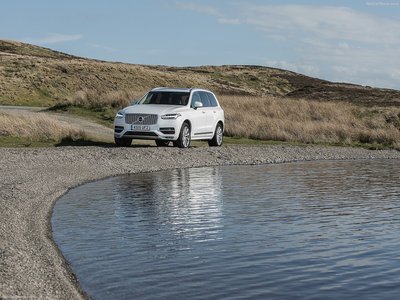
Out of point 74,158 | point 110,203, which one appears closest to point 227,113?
point 74,158

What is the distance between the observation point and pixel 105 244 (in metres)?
10.7

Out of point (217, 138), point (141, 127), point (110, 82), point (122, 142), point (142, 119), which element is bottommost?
point (122, 142)

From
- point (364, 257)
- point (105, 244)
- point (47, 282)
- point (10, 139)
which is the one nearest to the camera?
point (47, 282)

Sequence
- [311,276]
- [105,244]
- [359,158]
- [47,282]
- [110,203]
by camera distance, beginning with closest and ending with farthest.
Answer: [47,282], [311,276], [105,244], [110,203], [359,158]

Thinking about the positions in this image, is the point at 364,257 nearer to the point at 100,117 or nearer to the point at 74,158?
the point at 74,158

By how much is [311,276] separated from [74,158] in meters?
13.8

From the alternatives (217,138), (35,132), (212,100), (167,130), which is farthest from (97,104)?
(167,130)

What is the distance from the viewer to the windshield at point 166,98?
84.7 ft

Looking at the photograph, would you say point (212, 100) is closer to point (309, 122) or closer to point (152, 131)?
point (152, 131)

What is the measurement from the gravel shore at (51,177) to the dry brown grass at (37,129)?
307 cm

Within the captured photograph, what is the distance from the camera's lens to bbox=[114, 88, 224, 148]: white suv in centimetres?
2444

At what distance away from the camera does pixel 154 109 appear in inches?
971

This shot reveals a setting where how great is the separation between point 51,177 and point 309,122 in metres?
21.6

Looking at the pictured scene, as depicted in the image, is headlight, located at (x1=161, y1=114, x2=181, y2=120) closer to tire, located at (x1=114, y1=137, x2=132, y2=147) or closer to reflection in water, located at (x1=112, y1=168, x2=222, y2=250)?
tire, located at (x1=114, y1=137, x2=132, y2=147)
